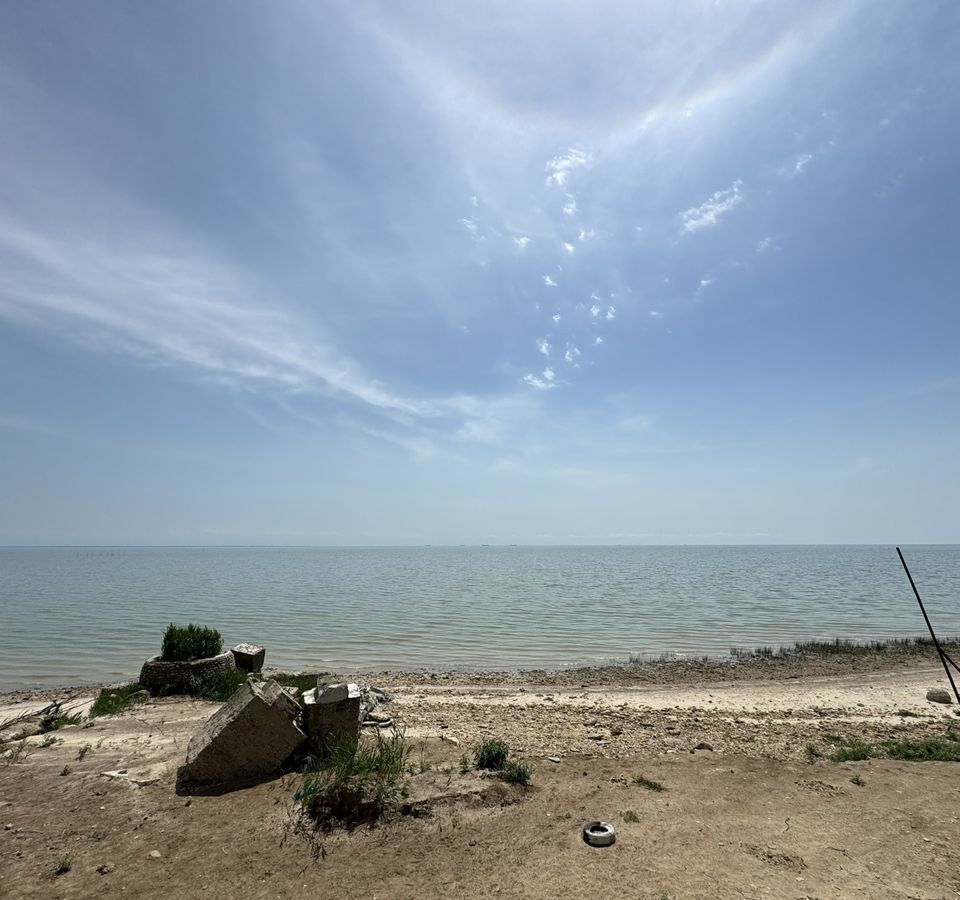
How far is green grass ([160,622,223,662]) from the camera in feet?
40.9

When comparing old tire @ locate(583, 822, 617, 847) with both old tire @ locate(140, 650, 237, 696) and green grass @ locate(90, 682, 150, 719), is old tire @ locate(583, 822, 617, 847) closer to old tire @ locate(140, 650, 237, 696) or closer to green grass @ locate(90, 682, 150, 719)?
green grass @ locate(90, 682, 150, 719)

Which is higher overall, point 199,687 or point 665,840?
point 199,687

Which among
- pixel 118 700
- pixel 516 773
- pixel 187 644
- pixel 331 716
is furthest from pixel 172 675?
pixel 516 773

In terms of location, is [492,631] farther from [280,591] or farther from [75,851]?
[280,591]

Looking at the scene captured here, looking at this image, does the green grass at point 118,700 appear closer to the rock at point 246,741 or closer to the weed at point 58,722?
the weed at point 58,722

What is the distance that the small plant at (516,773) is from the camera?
274 inches

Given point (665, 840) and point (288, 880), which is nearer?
point (288, 880)

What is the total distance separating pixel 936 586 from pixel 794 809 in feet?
183

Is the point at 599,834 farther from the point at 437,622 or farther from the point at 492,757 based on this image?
the point at 437,622

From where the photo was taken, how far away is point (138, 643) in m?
21.4

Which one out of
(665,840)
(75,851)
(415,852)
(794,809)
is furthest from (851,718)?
(75,851)

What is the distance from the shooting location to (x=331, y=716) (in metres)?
7.82

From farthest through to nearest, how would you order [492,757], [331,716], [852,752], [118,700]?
1. [118,700]
2. [852,752]
3. [331,716]
4. [492,757]

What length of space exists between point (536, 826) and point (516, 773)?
113 cm
